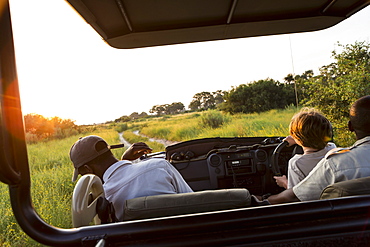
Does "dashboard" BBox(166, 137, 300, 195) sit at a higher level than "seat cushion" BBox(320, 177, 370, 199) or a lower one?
lower

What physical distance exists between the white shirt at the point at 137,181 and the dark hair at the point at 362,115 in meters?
1.03

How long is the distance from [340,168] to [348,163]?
4cm

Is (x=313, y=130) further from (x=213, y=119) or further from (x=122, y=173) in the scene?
(x=213, y=119)

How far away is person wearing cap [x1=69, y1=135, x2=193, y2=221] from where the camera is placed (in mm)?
1688

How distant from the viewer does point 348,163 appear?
1435 mm

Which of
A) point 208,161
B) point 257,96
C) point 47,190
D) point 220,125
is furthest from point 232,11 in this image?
point 257,96

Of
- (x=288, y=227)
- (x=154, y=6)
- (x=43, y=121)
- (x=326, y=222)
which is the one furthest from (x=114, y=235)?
(x=43, y=121)

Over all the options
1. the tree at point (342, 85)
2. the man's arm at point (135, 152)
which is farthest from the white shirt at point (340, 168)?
the tree at point (342, 85)

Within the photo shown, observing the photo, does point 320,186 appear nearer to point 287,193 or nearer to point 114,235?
point 287,193

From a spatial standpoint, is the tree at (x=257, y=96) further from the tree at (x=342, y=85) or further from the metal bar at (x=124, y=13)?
the metal bar at (x=124, y=13)

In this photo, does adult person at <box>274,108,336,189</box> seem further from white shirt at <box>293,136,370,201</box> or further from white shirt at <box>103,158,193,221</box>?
white shirt at <box>103,158,193,221</box>

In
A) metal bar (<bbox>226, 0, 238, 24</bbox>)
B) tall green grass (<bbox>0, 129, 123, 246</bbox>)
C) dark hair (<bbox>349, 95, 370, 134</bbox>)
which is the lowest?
tall green grass (<bbox>0, 129, 123, 246</bbox>)

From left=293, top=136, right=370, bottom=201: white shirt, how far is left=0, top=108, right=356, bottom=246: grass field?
318 centimetres

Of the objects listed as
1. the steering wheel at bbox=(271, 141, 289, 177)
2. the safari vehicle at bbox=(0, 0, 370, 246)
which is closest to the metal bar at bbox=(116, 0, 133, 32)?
the safari vehicle at bbox=(0, 0, 370, 246)
